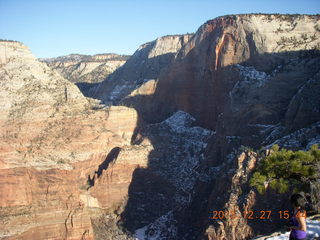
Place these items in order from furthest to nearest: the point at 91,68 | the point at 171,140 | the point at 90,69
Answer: the point at 91,68
the point at 90,69
the point at 171,140

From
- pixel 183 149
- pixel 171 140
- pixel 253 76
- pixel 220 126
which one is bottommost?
pixel 183 149

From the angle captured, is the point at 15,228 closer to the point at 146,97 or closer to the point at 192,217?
the point at 192,217

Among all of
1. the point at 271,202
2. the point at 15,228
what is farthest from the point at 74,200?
the point at 271,202

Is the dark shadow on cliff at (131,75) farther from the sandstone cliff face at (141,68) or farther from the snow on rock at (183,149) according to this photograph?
the snow on rock at (183,149)

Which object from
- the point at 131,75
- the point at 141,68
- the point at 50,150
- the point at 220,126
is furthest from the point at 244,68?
the point at 131,75
